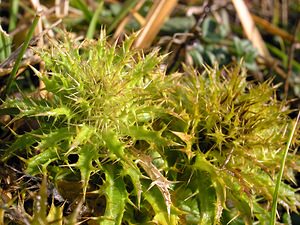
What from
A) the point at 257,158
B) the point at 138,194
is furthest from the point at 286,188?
the point at 138,194

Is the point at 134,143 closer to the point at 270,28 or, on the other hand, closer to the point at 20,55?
the point at 20,55

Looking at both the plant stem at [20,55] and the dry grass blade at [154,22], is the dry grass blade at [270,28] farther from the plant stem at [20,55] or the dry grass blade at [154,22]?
the plant stem at [20,55]

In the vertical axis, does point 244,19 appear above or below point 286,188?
above

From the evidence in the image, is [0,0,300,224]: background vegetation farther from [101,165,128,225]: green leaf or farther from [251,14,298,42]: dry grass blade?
[251,14,298,42]: dry grass blade

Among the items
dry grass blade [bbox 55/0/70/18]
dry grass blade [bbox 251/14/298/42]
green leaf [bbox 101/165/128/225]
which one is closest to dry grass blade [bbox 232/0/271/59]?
dry grass blade [bbox 251/14/298/42]

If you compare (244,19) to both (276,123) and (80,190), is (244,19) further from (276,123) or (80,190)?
(80,190)
